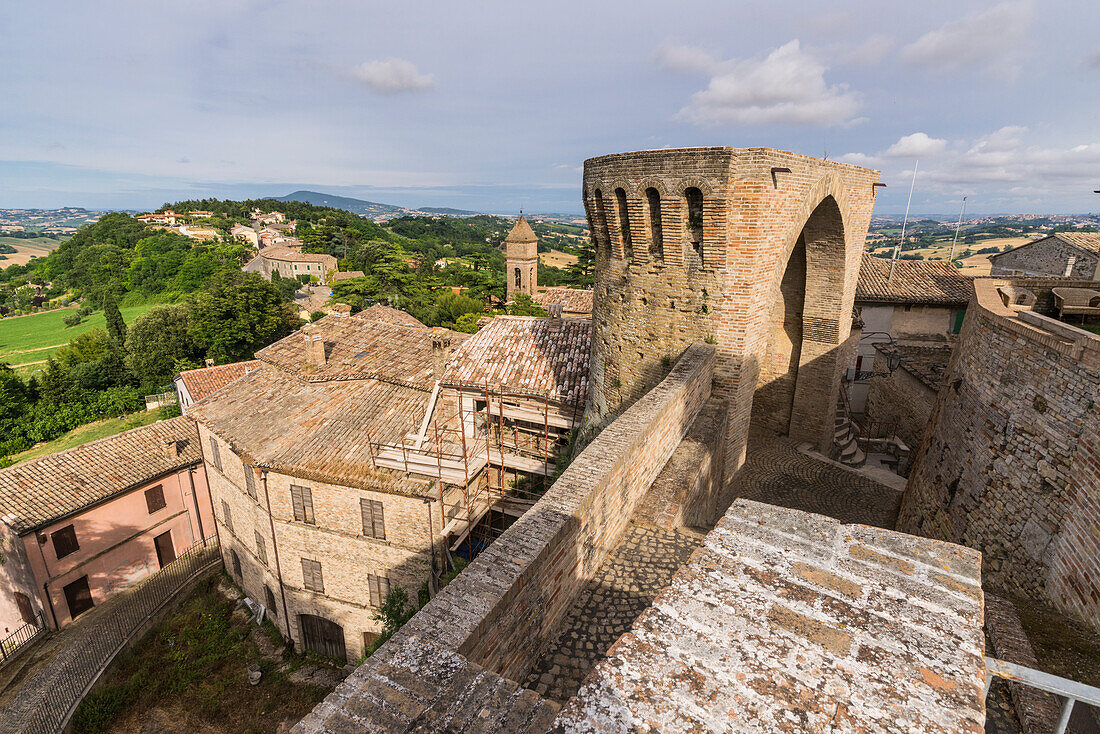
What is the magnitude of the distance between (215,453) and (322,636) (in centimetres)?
785

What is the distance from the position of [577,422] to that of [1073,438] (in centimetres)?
897

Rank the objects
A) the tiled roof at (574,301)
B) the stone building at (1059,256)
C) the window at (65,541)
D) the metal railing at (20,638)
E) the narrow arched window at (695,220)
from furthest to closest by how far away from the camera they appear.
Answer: the tiled roof at (574,301) → the stone building at (1059,256) → the window at (65,541) → the metal railing at (20,638) → the narrow arched window at (695,220)

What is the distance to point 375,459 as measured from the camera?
14.8m

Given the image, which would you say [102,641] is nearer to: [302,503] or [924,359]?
[302,503]

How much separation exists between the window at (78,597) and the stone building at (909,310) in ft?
105

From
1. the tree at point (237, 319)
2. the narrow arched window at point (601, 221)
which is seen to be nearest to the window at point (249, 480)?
the narrow arched window at point (601, 221)

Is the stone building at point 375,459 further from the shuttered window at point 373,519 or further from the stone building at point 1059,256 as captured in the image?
the stone building at point 1059,256

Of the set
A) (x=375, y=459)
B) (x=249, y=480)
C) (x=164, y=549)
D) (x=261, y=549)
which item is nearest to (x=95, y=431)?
(x=164, y=549)

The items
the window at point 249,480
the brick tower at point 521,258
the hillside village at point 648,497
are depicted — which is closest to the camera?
the hillside village at point 648,497

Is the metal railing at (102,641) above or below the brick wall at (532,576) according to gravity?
below

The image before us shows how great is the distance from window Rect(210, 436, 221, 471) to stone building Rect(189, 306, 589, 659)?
9cm

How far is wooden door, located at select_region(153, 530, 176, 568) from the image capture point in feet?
→ 69.0

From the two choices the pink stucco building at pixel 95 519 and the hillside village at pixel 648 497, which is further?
the pink stucco building at pixel 95 519

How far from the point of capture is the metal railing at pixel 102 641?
14.9 m
